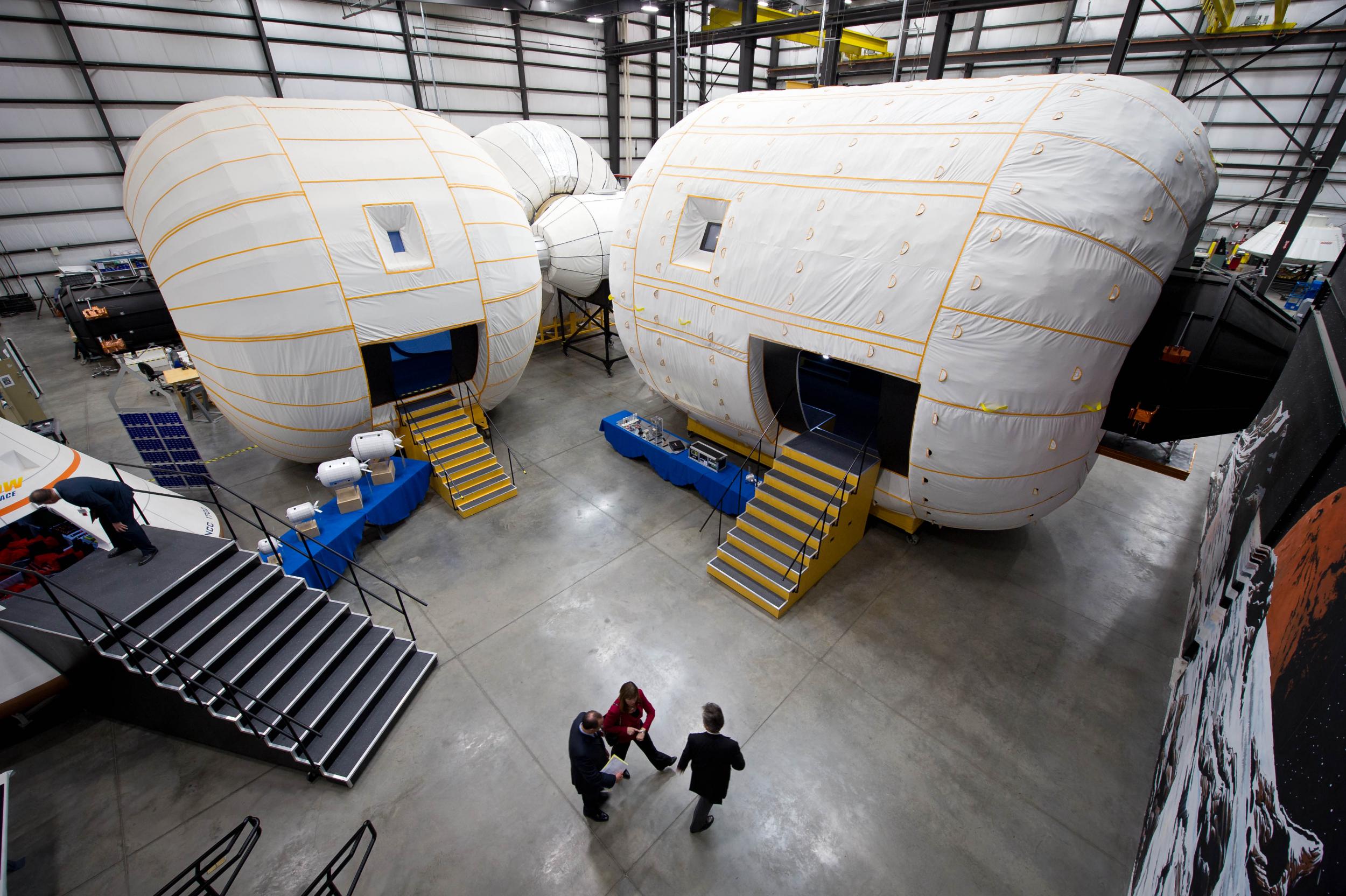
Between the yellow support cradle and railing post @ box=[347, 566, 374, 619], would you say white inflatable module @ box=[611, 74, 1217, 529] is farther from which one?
the yellow support cradle

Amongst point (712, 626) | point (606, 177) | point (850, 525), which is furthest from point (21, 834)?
point (606, 177)

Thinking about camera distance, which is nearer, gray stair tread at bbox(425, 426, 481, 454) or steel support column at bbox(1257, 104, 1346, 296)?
steel support column at bbox(1257, 104, 1346, 296)

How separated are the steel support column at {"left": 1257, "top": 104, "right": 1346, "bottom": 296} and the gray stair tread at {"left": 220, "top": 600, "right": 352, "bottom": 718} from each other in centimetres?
1225

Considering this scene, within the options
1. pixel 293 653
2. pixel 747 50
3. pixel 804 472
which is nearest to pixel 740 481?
pixel 804 472

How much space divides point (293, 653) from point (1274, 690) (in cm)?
695

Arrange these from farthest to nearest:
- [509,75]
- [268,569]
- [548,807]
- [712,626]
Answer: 1. [509,75]
2. [712,626]
3. [268,569]
4. [548,807]

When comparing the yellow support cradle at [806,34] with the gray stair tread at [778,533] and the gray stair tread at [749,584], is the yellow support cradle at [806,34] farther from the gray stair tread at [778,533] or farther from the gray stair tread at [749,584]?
the gray stair tread at [749,584]

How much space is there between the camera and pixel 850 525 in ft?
23.4

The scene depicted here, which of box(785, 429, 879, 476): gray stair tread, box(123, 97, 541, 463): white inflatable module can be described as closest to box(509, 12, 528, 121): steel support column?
box(123, 97, 541, 463): white inflatable module

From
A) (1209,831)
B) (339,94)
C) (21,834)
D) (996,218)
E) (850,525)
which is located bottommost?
(21,834)

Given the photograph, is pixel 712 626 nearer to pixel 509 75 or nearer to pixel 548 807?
pixel 548 807

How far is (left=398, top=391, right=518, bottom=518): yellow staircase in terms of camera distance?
27.7 feet

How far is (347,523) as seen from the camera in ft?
23.6

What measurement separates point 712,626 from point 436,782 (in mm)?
3153
